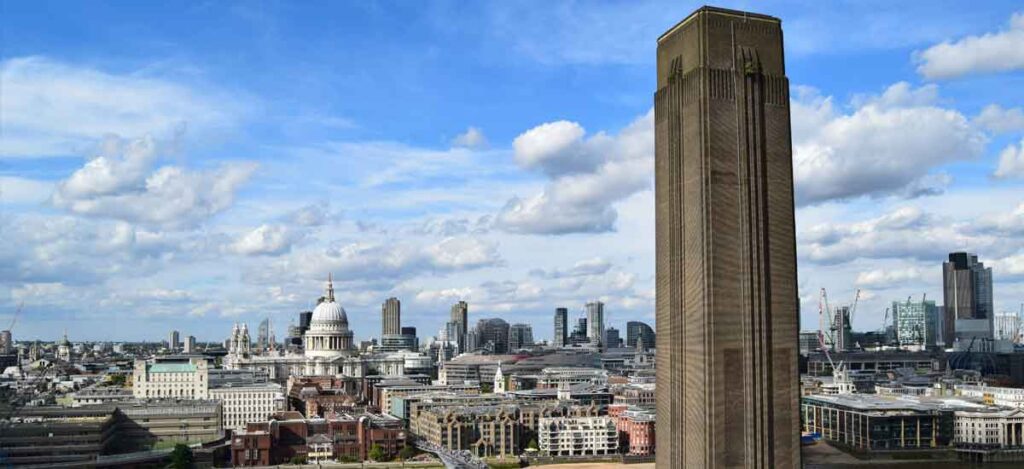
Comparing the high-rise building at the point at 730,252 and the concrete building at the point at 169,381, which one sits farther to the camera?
the concrete building at the point at 169,381

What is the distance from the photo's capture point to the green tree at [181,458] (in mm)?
88444

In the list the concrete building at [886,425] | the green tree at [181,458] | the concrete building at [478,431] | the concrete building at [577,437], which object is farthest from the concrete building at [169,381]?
the concrete building at [886,425]

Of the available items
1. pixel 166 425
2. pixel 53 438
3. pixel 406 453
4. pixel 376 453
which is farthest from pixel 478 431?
pixel 53 438

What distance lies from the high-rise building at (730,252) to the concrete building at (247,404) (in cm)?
8829

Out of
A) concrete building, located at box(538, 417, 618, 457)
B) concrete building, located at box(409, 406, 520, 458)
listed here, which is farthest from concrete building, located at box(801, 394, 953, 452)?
concrete building, located at box(409, 406, 520, 458)

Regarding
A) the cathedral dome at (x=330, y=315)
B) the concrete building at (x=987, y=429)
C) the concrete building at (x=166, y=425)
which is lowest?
the concrete building at (x=987, y=429)

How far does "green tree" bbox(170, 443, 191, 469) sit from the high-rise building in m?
53.7

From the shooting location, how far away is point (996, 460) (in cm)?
10381

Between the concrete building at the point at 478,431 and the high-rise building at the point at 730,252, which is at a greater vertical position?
the high-rise building at the point at 730,252

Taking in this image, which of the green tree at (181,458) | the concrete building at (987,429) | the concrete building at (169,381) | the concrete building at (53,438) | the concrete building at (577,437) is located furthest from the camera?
the concrete building at (169,381)

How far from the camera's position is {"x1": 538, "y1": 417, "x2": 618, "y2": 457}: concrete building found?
4016 inches

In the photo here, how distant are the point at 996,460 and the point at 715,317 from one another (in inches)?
2847

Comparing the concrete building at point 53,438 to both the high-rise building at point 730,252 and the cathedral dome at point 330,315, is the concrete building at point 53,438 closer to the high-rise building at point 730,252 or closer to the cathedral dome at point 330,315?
the high-rise building at point 730,252

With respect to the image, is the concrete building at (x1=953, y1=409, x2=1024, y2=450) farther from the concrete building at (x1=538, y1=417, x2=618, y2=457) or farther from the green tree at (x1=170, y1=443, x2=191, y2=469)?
the green tree at (x1=170, y1=443, x2=191, y2=469)
